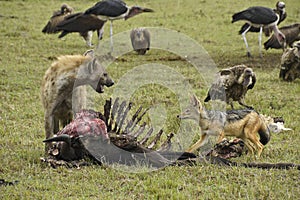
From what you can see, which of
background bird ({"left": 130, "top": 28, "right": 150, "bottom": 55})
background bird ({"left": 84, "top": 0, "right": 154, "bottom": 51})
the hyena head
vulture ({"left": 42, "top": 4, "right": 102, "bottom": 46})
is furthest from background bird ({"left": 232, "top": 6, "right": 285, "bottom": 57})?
the hyena head

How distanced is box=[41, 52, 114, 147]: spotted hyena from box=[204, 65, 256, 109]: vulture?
7.73 ft

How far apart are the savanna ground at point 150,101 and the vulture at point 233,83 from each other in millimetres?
547

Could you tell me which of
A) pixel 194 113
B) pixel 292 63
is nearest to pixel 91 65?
pixel 194 113

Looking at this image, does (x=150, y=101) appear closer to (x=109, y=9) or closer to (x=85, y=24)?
(x=109, y=9)

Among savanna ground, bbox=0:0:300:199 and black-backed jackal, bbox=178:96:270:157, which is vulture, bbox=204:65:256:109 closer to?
savanna ground, bbox=0:0:300:199

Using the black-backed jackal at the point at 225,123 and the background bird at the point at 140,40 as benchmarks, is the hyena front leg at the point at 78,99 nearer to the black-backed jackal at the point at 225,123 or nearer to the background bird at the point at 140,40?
the black-backed jackal at the point at 225,123

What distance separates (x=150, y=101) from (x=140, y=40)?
574cm

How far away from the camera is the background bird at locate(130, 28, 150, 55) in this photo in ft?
49.0

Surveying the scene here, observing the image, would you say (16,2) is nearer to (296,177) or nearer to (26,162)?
(26,162)

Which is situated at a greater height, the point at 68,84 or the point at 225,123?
the point at 68,84

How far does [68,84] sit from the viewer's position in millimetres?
6715

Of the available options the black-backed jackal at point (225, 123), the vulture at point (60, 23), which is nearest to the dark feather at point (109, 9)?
the vulture at point (60, 23)

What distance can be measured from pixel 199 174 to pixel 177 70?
275 inches

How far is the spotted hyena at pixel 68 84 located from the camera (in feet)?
22.1
